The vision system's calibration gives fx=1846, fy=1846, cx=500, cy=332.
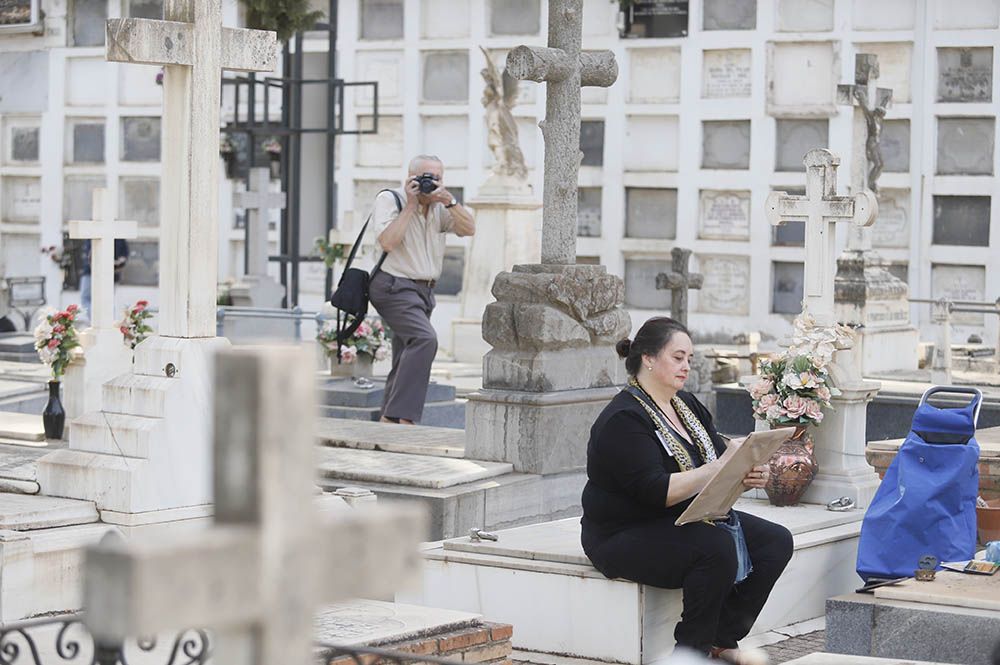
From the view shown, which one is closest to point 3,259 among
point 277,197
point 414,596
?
point 277,197

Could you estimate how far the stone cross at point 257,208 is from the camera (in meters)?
16.1

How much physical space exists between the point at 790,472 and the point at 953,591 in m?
1.88

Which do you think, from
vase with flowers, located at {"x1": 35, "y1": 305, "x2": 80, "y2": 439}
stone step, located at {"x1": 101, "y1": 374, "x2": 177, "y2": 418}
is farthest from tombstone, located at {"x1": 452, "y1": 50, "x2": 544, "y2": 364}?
stone step, located at {"x1": 101, "y1": 374, "x2": 177, "y2": 418}

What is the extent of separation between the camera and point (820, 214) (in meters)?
8.41

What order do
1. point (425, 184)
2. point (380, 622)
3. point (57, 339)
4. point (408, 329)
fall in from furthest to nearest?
point (57, 339)
point (408, 329)
point (425, 184)
point (380, 622)

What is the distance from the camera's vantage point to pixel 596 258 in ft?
53.6

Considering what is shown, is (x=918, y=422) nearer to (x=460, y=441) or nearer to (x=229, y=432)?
(x=460, y=441)

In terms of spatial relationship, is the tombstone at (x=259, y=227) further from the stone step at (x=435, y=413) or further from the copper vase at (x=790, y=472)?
the copper vase at (x=790, y=472)

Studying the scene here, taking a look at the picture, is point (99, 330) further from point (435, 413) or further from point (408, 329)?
point (435, 413)

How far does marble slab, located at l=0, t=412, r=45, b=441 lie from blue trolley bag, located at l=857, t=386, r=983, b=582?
13.9ft

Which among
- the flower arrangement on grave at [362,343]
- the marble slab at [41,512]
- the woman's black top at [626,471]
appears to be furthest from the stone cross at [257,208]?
the woman's black top at [626,471]

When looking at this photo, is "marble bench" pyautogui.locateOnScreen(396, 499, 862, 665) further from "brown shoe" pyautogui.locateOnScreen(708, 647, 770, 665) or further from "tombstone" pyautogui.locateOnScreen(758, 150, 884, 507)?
"tombstone" pyautogui.locateOnScreen(758, 150, 884, 507)

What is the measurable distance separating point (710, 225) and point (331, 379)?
18.5 ft

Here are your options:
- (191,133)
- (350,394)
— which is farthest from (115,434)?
(350,394)
